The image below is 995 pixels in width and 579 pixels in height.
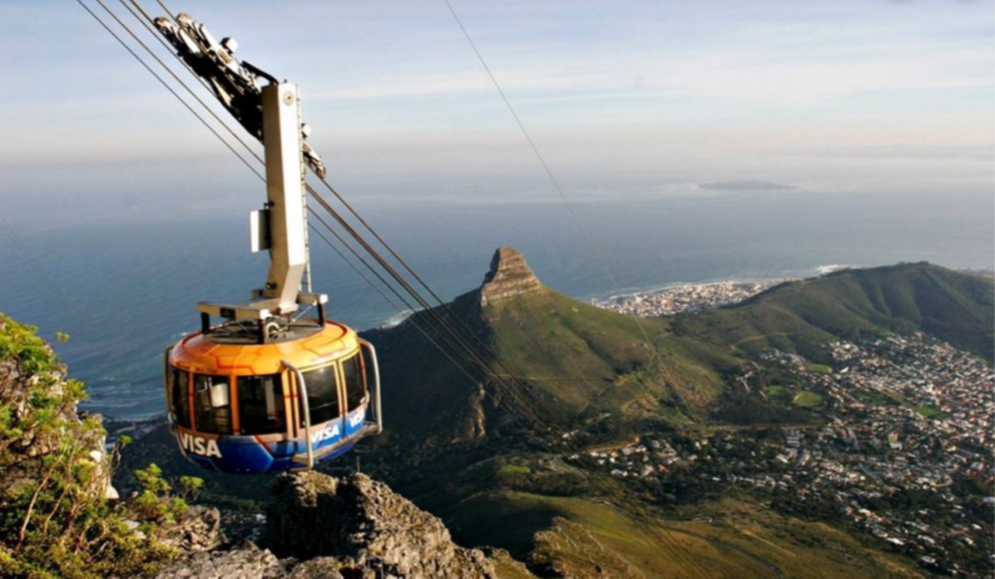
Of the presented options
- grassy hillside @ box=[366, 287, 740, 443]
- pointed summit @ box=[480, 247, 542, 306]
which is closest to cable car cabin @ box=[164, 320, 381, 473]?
grassy hillside @ box=[366, 287, 740, 443]

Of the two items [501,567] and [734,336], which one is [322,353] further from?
[734,336]

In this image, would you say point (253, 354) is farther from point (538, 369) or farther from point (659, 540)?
point (538, 369)

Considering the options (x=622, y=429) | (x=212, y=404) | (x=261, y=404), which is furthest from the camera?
(x=622, y=429)

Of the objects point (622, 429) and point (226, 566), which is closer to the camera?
point (226, 566)

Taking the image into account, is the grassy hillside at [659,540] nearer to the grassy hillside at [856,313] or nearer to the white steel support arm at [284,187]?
the white steel support arm at [284,187]

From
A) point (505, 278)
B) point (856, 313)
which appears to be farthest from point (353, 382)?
point (856, 313)

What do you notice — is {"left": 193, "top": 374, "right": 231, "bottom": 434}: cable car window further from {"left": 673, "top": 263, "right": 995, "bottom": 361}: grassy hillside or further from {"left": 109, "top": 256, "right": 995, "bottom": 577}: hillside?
{"left": 673, "top": 263, "right": 995, "bottom": 361}: grassy hillside
